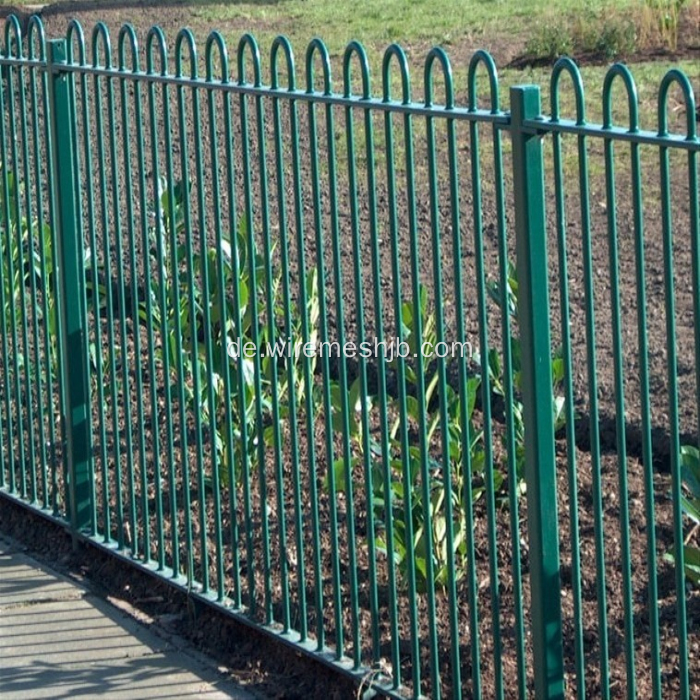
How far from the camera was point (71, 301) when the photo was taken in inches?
202

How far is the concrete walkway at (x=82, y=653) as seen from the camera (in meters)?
4.33

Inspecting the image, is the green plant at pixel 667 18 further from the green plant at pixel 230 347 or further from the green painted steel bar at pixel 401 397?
the green painted steel bar at pixel 401 397

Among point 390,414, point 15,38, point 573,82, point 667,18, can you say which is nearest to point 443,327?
point 573,82

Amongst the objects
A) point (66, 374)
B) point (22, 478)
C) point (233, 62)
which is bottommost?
point (22, 478)

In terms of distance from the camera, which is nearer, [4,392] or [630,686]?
[630,686]

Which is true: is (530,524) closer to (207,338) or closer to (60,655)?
(207,338)

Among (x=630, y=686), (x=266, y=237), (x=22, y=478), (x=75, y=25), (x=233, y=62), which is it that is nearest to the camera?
(x=630, y=686)

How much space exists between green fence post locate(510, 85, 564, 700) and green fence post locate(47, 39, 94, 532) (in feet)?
6.77

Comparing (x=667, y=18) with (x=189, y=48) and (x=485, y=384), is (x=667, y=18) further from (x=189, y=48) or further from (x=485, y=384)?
(x=485, y=384)

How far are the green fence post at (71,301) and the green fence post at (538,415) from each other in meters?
2.06

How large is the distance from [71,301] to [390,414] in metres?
1.29

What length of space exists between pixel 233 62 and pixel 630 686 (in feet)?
37.1

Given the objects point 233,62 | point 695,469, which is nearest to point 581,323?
point 695,469

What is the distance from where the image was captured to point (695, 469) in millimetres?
3873
